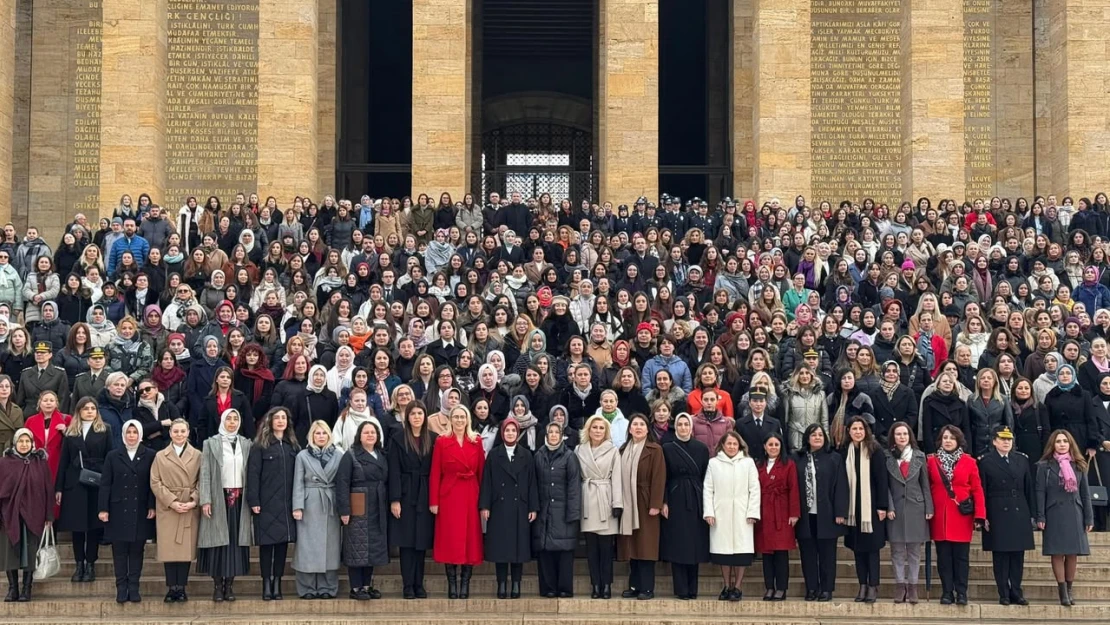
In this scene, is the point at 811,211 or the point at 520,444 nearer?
the point at 520,444

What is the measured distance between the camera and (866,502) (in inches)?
592

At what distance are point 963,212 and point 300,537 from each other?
13302 mm

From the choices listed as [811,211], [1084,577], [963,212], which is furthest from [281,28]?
[1084,577]

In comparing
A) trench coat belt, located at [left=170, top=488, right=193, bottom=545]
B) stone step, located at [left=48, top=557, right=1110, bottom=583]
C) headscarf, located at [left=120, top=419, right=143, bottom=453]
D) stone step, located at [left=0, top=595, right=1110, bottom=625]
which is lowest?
stone step, located at [left=0, top=595, right=1110, bottom=625]

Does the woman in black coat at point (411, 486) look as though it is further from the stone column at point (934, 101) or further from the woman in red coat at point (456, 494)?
the stone column at point (934, 101)

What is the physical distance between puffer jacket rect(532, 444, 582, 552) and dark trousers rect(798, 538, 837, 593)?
216cm

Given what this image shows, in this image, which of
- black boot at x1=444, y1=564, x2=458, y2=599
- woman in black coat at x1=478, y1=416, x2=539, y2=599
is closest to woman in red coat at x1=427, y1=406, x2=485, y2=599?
woman in black coat at x1=478, y1=416, x2=539, y2=599

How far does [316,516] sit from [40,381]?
368cm

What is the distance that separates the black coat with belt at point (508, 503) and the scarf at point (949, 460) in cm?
380

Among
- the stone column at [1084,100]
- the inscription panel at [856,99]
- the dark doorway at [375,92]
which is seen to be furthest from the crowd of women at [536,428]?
the dark doorway at [375,92]

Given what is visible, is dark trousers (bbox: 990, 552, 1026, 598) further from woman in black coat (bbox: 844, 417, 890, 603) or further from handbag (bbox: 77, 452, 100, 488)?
handbag (bbox: 77, 452, 100, 488)

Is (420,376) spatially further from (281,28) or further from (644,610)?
(281,28)

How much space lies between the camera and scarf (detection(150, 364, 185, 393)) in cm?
1678

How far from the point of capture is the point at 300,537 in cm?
1507
